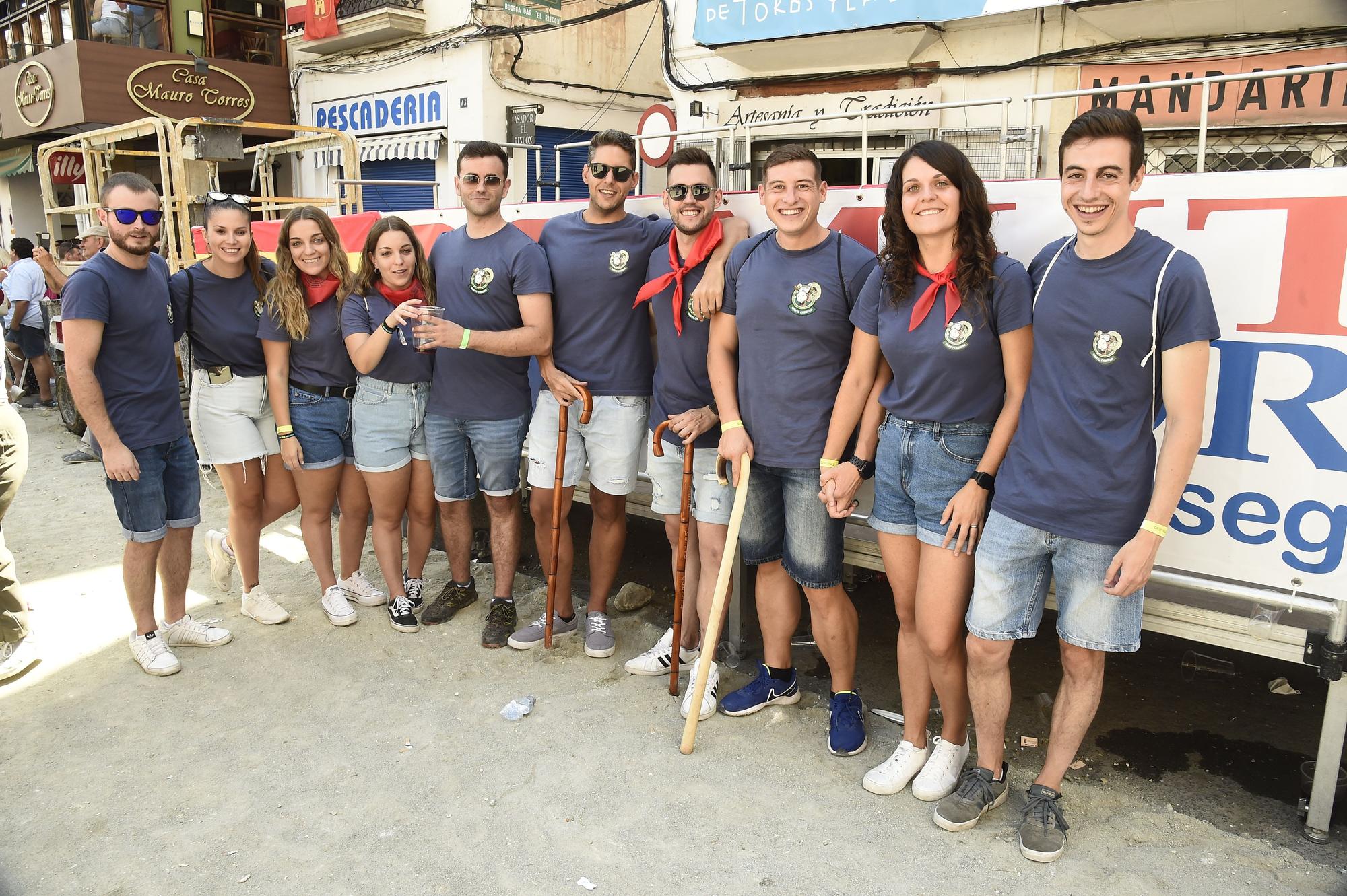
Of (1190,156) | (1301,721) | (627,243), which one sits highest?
(1190,156)

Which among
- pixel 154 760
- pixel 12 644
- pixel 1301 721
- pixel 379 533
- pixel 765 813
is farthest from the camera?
pixel 379 533

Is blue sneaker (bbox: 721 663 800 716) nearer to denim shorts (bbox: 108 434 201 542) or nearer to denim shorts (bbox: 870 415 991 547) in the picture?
denim shorts (bbox: 870 415 991 547)

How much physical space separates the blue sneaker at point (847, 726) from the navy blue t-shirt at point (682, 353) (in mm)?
1127

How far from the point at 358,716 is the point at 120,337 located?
1.91 metres

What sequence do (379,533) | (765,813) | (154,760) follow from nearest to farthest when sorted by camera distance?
(765,813) → (154,760) → (379,533)

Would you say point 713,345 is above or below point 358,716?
above

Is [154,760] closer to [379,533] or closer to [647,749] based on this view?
[379,533]

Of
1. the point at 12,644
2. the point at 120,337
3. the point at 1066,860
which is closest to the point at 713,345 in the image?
the point at 1066,860

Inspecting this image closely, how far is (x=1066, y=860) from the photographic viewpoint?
9.73ft

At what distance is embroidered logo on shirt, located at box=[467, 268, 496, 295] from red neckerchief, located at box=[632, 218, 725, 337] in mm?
798

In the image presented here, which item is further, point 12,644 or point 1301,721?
point 12,644

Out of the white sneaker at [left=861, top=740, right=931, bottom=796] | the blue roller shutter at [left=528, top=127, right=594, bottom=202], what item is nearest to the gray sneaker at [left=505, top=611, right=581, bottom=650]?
the white sneaker at [left=861, top=740, right=931, bottom=796]

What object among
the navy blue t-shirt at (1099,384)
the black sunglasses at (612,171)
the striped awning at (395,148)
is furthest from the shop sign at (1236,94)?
the striped awning at (395,148)

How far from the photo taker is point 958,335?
9.73 ft
